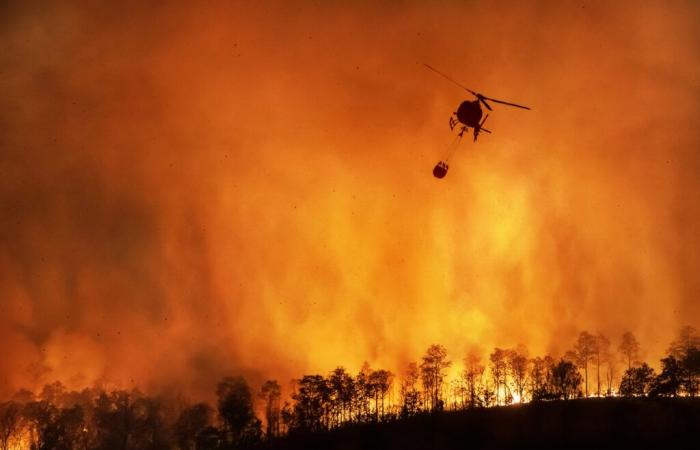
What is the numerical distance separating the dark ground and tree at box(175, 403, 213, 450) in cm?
2649

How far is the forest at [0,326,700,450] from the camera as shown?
351ft

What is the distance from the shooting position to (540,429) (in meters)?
104

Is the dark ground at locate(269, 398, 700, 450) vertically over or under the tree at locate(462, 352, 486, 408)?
under

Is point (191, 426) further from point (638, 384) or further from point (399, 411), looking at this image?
point (638, 384)

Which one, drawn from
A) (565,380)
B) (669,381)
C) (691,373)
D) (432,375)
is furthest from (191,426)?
(691,373)

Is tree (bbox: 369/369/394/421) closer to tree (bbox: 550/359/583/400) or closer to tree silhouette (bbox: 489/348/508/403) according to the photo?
tree silhouette (bbox: 489/348/508/403)

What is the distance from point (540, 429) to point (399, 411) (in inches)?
2079

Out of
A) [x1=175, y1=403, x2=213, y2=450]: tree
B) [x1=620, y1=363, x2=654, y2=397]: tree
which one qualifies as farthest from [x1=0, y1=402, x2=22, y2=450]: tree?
[x1=620, y1=363, x2=654, y2=397]: tree

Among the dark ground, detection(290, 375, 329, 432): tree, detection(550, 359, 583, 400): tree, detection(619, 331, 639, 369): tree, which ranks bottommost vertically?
the dark ground

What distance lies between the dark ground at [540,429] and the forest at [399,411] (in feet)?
0.85

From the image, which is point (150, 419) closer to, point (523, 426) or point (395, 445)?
point (395, 445)

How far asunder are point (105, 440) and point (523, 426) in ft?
284

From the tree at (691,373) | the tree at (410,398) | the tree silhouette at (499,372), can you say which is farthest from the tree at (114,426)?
the tree at (691,373)

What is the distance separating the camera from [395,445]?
103m
